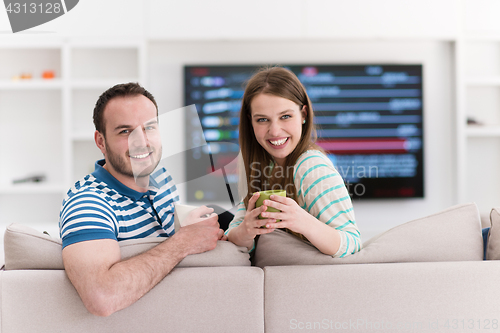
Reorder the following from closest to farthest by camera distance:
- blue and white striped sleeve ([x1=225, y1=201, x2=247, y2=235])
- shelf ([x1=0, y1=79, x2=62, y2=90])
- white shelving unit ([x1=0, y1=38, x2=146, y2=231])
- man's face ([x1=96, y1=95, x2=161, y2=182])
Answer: man's face ([x1=96, y1=95, x2=161, y2=182]) < blue and white striped sleeve ([x1=225, y1=201, x2=247, y2=235]) < shelf ([x1=0, y1=79, x2=62, y2=90]) < white shelving unit ([x1=0, y1=38, x2=146, y2=231])

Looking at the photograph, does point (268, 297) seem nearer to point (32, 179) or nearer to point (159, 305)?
point (159, 305)

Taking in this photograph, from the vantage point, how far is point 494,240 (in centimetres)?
106

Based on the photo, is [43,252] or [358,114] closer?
[43,252]

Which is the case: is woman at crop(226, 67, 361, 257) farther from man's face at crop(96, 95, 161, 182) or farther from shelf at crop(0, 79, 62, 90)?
shelf at crop(0, 79, 62, 90)

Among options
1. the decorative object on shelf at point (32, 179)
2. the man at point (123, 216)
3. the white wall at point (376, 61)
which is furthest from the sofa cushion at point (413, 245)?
the decorative object on shelf at point (32, 179)

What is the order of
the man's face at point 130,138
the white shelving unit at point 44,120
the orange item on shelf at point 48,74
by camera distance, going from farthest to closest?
the white shelving unit at point 44,120, the orange item on shelf at point 48,74, the man's face at point 130,138

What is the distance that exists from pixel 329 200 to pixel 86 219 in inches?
24.9

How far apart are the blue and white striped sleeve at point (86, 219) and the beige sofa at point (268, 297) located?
63mm

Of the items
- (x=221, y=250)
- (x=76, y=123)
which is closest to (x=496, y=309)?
(x=221, y=250)

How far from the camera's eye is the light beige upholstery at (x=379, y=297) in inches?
37.1

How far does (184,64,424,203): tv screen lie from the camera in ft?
11.1

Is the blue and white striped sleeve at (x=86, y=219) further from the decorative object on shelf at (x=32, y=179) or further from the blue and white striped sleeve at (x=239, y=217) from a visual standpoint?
the decorative object on shelf at (x=32, y=179)

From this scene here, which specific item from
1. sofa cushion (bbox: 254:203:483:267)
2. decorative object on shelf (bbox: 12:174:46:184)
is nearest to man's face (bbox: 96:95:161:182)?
sofa cushion (bbox: 254:203:483:267)

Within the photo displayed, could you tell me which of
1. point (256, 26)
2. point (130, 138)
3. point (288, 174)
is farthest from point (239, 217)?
point (256, 26)
